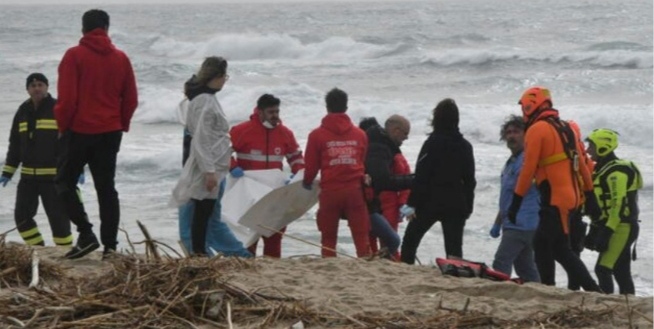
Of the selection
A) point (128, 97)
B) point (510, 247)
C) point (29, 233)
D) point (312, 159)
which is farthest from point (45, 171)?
point (510, 247)

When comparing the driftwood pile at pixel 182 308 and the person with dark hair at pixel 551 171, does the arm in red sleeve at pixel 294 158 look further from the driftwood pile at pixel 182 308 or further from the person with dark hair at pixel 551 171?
the driftwood pile at pixel 182 308

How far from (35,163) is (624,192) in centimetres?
446

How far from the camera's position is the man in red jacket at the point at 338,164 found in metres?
9.45

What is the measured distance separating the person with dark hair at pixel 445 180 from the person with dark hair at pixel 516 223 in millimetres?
264

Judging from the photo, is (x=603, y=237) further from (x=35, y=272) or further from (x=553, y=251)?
(x=35, y=272)

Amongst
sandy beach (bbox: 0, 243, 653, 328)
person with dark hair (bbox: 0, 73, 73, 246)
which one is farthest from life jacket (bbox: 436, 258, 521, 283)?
person with dark hair (bbox: 0, 73, 73, 246)

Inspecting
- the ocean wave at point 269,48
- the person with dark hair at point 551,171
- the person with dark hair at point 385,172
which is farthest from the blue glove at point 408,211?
the ocean wave at point 269,48

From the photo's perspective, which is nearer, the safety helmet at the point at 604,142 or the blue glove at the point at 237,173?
the safety helmet at the point at 604,142

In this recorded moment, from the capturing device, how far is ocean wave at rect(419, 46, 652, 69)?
3978 centimetres

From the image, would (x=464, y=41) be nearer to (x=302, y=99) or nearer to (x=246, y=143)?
(x=302, y=99)

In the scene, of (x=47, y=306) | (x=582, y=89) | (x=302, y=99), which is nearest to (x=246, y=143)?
(x=47, y=306)

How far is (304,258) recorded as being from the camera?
8602mm

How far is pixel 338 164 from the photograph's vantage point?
9.45 metres

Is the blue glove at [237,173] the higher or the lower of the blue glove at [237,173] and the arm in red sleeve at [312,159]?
the lower
